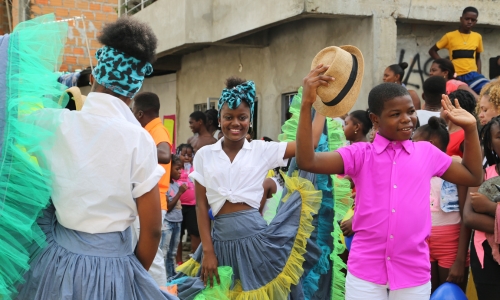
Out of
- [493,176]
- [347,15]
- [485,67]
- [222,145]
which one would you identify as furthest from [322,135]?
[485,67]

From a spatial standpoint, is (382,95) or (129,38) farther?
(382,95)

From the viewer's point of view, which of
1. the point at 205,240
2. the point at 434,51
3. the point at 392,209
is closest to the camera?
the point at 392,209

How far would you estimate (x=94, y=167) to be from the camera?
9.03ft

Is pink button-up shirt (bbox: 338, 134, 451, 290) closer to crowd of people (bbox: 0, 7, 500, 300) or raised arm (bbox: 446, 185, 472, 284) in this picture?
crowd of people (bbox: 0, 7, 500, 300)

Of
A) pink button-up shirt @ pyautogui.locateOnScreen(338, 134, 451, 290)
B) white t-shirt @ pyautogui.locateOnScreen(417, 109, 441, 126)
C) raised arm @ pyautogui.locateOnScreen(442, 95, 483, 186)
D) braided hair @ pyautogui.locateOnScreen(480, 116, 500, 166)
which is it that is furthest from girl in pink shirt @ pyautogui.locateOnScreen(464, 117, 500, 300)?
white t-shirt @ pyautogui.locateOnScreen(417, 109, 441, 126)

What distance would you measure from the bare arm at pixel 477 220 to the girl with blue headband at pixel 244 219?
103 cm

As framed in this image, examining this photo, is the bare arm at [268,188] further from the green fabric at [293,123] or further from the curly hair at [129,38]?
the curly hair at [129,38]

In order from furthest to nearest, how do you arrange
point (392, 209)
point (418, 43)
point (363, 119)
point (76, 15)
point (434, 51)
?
point (76, 15) → point (418, 43) → point (434, 51) → point (363, 119) → point (392, 209)

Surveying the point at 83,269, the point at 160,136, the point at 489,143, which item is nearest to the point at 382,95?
the point at 489,143

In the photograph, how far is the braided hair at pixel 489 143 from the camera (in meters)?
4.08

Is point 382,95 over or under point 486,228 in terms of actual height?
over

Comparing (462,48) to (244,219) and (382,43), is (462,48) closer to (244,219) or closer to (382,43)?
(382,43)

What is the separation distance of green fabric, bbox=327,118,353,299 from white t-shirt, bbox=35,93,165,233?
230 centimetres

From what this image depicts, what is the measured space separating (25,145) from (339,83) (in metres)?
1.63
